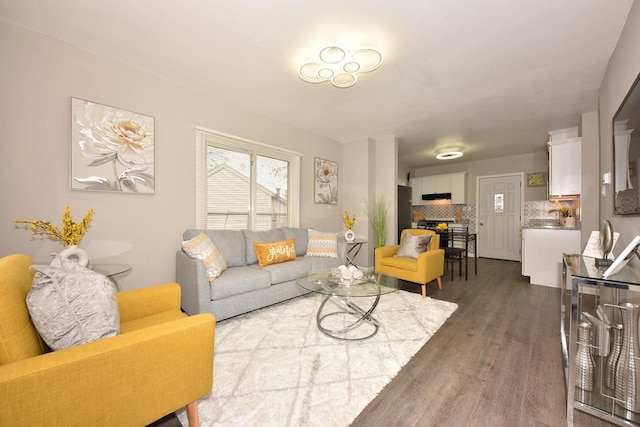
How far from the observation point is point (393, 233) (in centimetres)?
500

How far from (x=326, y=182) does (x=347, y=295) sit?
10.2 feet

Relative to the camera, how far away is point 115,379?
40.4 inches

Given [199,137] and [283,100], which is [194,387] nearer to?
[199,137]

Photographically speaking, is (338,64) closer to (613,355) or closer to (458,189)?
(613,355)

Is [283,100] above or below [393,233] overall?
above

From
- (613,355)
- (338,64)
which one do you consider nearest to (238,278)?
(338,64)

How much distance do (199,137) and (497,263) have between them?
674 cm

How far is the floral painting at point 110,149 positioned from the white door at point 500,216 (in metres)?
7.47

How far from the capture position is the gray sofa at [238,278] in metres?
2.48

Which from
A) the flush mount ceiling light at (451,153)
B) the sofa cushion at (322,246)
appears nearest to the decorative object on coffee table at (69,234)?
the sofa cushion at (322,246)

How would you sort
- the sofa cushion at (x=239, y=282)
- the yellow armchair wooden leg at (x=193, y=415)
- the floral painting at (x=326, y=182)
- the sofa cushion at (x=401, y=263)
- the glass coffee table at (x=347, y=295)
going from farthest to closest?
the floral painting at (x=326, y=182) < the sofa cushion at (x=401, y=263) < the sofa cushion at (x=239, y=282) < the glass coffee table at (x=347, y=295) < the yellow armchair wooden leg at (x=193, y=415)

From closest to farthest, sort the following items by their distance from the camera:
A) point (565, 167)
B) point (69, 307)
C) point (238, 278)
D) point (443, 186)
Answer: point (69, 307) → point (238, 278) → point (565, 167) → point (443, 186)

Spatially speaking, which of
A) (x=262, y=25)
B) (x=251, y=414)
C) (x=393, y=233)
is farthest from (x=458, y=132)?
(x=251, y=414)

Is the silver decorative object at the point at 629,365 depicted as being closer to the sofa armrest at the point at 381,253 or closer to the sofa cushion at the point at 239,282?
the sofa armrest at the point at 381,253
